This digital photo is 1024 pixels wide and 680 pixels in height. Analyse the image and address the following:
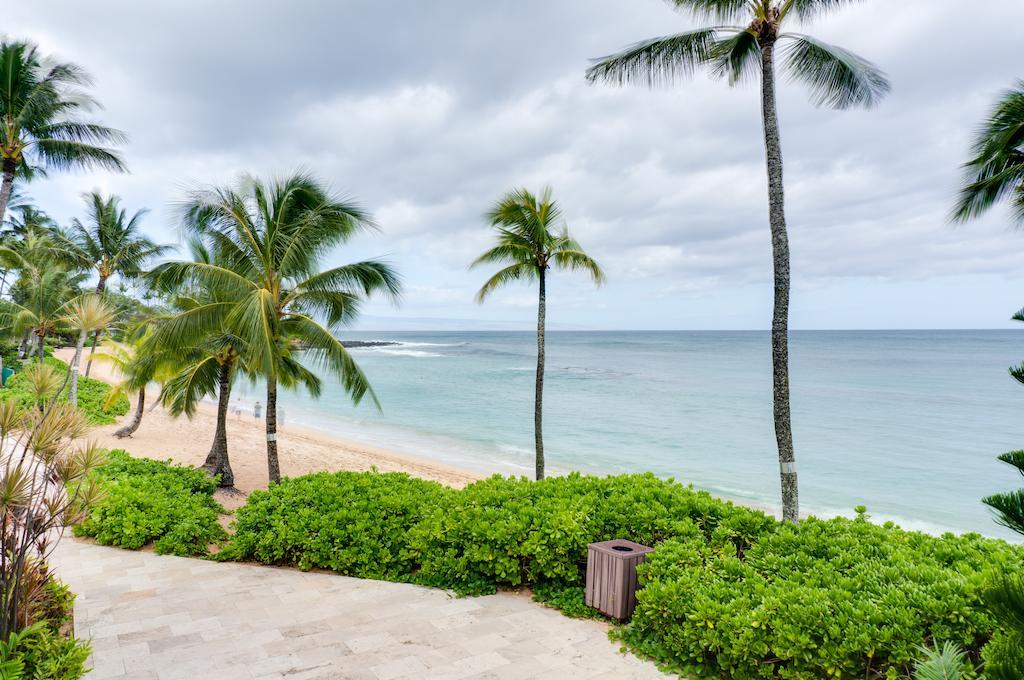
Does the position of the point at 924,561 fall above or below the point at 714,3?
below

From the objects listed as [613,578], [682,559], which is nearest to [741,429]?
[682,559]

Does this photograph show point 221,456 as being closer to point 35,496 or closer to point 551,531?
point 35,496

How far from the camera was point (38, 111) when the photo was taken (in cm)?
1316

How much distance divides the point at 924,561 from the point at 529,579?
3.72 metres

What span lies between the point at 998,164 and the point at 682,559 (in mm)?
13767

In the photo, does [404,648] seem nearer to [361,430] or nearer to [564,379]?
[361,430]

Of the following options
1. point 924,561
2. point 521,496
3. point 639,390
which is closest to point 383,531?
point 521,496

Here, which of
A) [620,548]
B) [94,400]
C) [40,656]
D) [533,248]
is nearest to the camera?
[40,656]

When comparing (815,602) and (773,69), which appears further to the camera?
(773,69)

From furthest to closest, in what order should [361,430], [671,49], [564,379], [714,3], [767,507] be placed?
[564,379] → [361,430] → [767,507] → [671,49] → [714,3]

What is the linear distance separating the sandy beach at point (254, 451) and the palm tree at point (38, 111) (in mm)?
7692

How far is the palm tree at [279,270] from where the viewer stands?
33.2 feet

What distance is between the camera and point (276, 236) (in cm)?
1043

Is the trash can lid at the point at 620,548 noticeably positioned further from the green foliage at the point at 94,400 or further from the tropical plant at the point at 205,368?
the green foliage at the point at 94,400
